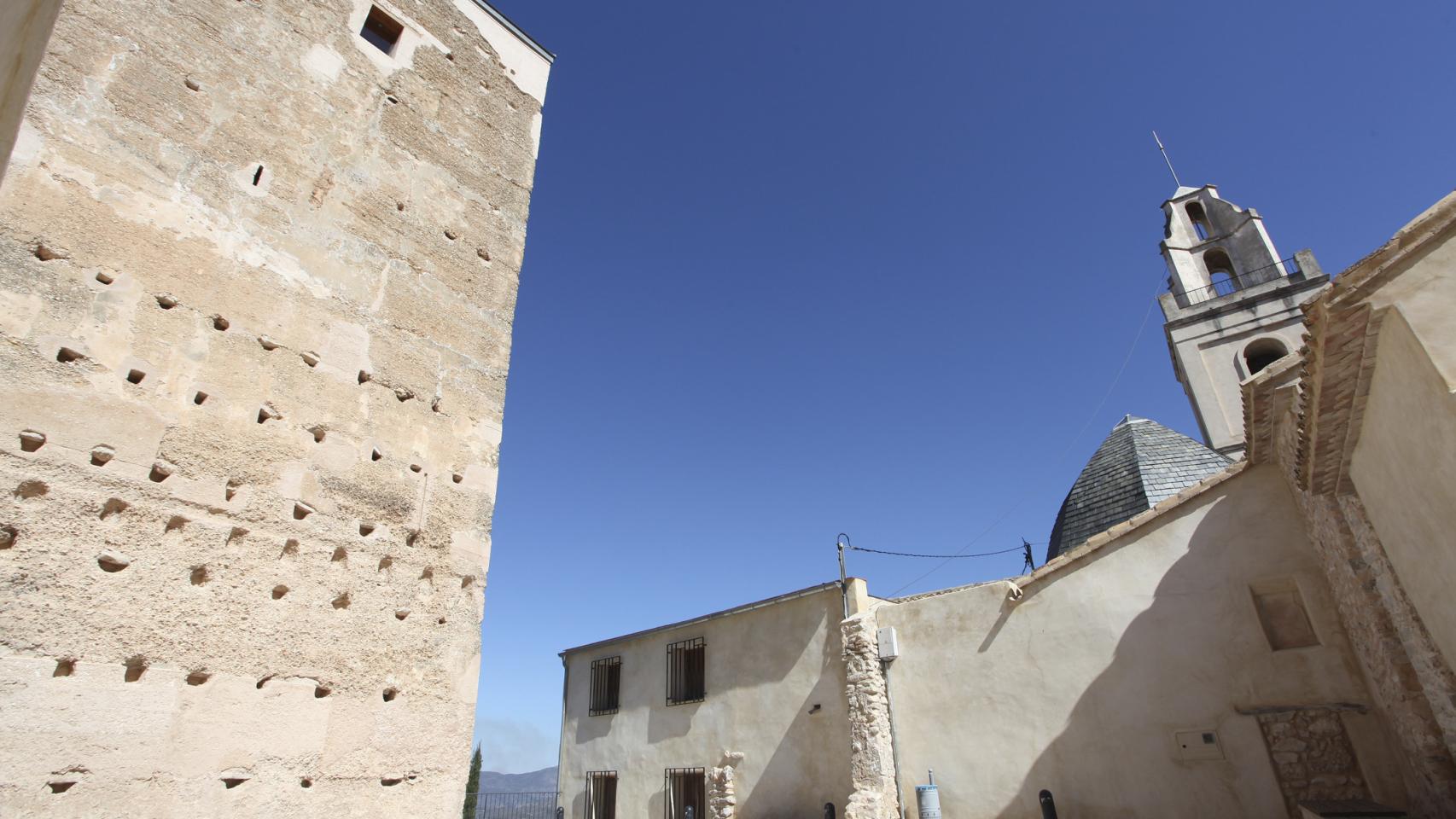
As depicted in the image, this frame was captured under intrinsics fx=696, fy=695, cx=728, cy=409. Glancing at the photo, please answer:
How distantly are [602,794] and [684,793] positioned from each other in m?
2.31

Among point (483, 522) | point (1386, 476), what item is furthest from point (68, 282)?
point (1386, 476)

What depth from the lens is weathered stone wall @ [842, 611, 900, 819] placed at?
8.52 metres

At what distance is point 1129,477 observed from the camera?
1443 cm

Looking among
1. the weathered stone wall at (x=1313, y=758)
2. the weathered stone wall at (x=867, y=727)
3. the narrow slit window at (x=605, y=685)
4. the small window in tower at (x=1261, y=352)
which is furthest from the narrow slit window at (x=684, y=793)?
Answer: the small window in tower at (x=1261, y=352)

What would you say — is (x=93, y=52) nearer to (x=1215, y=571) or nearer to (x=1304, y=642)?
(x=1215, y=571)

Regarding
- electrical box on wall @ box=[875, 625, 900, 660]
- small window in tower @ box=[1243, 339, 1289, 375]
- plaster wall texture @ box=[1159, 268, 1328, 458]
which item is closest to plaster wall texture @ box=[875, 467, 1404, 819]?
electrical box on wall @ box=[875, 625, 900, 660]

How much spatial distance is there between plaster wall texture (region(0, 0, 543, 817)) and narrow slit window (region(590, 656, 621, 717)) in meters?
10.9

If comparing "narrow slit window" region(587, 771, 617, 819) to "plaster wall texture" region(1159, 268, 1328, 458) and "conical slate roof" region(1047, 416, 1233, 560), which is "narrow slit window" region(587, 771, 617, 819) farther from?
"plaster wall texture" region(1159, 268, 1328, 458)

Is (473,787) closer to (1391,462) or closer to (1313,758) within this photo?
(1313,758)

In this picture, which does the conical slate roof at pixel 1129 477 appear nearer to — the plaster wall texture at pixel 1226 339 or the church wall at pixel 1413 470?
the plaster wall texture at pixel 1226 339

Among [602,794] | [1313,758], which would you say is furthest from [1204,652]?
[602,794]

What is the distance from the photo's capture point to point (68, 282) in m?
2.79

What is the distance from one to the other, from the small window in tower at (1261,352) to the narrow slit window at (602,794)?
1692cm

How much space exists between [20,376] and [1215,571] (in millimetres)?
9221
